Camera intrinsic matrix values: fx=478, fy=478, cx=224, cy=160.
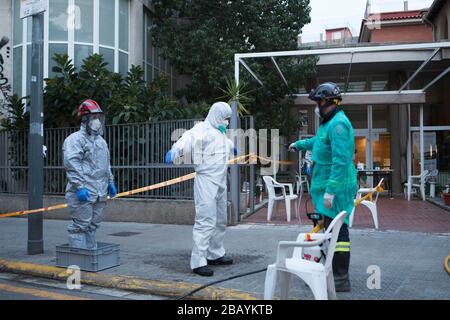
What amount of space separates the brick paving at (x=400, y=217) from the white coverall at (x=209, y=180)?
3.95 meters

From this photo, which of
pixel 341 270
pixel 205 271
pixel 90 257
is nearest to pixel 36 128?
pixel 90 257

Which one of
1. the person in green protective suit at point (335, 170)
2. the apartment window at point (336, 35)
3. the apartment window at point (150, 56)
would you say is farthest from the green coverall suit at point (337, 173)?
the apartment window at point (336, 35)

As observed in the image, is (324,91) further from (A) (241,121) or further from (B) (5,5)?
(B) (5,5)

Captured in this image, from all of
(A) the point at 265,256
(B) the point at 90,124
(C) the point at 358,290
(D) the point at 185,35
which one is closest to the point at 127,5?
(D) the point at 185,35

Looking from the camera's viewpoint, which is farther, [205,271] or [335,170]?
[205,271]

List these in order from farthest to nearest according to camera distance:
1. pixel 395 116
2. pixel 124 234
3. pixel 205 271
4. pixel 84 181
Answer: pixel 395 116 → pixel 124 234 → pixel 84 181 → pixel 205 271

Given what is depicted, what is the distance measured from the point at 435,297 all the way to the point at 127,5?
1266cm

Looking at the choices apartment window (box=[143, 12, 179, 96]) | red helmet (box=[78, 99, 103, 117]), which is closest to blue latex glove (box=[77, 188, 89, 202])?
red helmet (box=[78, 99, 103, 117])

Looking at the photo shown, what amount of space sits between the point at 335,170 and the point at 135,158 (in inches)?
254

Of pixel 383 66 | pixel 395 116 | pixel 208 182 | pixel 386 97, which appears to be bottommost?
pixel 208 182

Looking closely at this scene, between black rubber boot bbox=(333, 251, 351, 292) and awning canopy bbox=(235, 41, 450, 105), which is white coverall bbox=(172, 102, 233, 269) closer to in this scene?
black rubber boot bbox=(333, 251, 351, 292)

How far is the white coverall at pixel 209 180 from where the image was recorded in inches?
214

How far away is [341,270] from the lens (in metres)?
4.69

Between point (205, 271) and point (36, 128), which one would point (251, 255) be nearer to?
point (205, 271)
